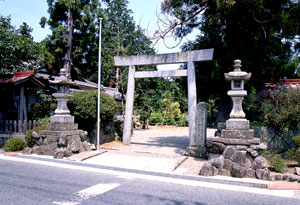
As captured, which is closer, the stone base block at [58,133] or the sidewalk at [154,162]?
the sidewalk at [154,162]

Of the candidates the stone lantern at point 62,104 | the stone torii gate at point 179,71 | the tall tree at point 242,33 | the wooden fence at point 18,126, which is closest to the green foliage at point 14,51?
the wooden fence at point 18,126

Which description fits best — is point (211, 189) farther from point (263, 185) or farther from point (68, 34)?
point (68, 34)

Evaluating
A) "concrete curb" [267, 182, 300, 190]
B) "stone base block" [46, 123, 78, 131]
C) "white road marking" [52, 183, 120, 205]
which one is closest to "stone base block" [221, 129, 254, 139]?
"concrete curb" [267, 182, 300, 190]

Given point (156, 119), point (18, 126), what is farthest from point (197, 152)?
→ point (156, 119)

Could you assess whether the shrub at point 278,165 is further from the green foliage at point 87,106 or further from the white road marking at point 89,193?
the green foliage at point 87,106

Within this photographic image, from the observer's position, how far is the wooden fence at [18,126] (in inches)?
412

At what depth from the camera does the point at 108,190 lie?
5.13 m

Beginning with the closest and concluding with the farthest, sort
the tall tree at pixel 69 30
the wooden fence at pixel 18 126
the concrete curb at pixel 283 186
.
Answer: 1. the concrete curb at pixel 283 186
2. the wooden fence at pixel 18 126
3. the tall tree at pixel 69 30

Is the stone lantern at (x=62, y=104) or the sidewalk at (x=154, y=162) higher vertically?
the stone lantern at (x=62, y=104)

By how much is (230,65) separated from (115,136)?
262 inches

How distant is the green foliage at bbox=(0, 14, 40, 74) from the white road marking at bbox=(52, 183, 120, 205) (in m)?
9.79

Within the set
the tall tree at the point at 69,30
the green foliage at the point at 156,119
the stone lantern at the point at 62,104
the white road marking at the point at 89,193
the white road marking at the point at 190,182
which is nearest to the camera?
the white road marking at the point at 89,193

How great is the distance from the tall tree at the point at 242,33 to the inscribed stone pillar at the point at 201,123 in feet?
9.43

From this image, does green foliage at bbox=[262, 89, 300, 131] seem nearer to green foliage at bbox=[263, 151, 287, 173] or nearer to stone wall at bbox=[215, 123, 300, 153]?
stone wall at bbox=[215, 123, 300, 153]
